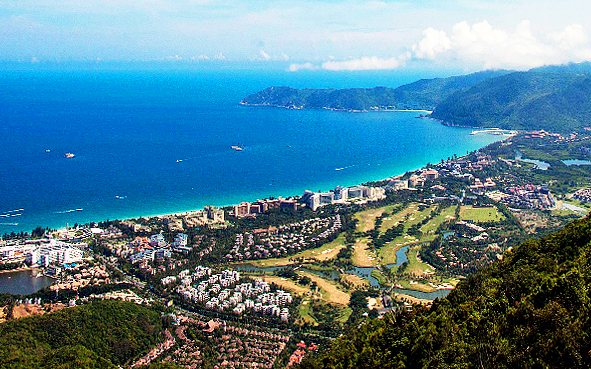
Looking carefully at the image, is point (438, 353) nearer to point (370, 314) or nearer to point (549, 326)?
point (549, 326)

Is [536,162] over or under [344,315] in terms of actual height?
over

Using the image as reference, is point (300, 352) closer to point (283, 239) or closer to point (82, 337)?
point (82, 337)

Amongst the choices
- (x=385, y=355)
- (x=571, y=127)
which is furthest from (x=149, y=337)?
(x=571, y=127)

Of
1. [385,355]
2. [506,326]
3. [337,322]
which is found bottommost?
[337,322]

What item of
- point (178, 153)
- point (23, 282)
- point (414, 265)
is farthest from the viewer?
point (178, 153)

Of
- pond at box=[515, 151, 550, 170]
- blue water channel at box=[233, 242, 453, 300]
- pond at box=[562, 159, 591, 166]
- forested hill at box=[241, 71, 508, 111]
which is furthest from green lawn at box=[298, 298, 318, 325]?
forested hill at box=[241, 71, 508, 111]

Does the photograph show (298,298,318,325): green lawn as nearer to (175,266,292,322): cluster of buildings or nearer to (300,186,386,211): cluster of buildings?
(175,266,292,322): cluster of buildings

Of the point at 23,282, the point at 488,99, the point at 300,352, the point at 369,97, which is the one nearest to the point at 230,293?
the point at 300,352

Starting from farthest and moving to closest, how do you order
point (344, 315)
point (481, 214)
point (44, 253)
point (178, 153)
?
point (178, 153)
point (481, 214)
point (44, 253)
point (344, 315)

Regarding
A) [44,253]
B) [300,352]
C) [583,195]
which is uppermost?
[583,195]
